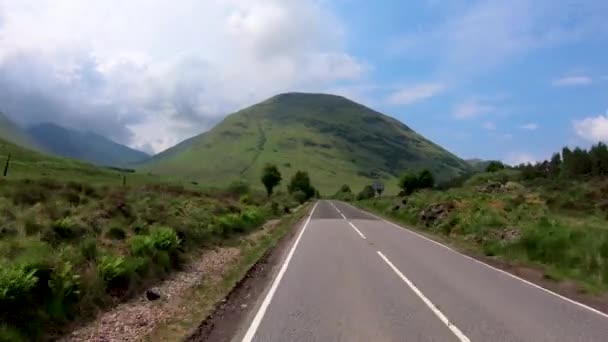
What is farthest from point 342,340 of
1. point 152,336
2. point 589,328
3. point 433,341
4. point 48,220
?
point 48,220

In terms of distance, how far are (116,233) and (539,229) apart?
15370 mm

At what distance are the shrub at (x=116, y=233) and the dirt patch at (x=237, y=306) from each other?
3888mm

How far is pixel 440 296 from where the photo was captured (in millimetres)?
11180

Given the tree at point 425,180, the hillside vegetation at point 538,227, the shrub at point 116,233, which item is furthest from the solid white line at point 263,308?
the tree at point 425,180

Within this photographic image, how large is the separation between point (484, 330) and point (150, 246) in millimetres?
8924

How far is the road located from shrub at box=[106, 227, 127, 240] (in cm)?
478

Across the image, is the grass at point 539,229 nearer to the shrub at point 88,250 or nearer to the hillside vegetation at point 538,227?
the hillside vegetation at point 538,227

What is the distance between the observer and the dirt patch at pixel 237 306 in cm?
809

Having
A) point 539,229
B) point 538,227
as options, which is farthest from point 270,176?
point 539,229

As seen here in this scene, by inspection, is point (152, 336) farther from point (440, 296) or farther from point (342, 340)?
point (440, 296)

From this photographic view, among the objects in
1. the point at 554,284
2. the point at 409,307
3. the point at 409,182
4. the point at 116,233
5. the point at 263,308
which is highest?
the point at 409,182

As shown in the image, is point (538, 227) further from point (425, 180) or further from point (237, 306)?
point (425, 180)

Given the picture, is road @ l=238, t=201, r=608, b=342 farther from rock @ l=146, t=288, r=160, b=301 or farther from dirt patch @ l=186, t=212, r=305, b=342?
rock @ l=146, t=288, r=160, b=301

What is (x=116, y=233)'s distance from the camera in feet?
50.7
